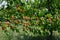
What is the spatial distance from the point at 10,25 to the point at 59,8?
471 cm

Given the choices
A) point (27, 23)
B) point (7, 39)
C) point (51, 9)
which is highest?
point (27, 23)

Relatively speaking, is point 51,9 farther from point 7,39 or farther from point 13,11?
point 13,11

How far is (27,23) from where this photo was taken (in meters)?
3.46

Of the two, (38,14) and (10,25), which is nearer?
(10,25)

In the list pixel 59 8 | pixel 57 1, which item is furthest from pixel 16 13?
pixel 59 8

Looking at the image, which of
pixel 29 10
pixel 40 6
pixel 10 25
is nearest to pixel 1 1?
pixel 29 10

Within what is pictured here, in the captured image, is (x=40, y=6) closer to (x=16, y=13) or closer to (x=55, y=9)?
(x=55, y=9)

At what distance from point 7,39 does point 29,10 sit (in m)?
6.15

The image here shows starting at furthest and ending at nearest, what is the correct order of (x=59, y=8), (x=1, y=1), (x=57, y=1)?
1. (x=59, y=8)
2. (x=57, y=1)
3. (x=1, y=1)

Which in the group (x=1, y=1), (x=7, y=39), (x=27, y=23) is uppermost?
(x=1, y=1)

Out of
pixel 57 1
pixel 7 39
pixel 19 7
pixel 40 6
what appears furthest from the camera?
pixel 7 39

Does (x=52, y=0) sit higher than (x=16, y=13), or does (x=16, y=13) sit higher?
(x=16, y=13)

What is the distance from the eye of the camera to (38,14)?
12.4ft

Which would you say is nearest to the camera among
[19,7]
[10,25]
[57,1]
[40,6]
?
[10,25]
